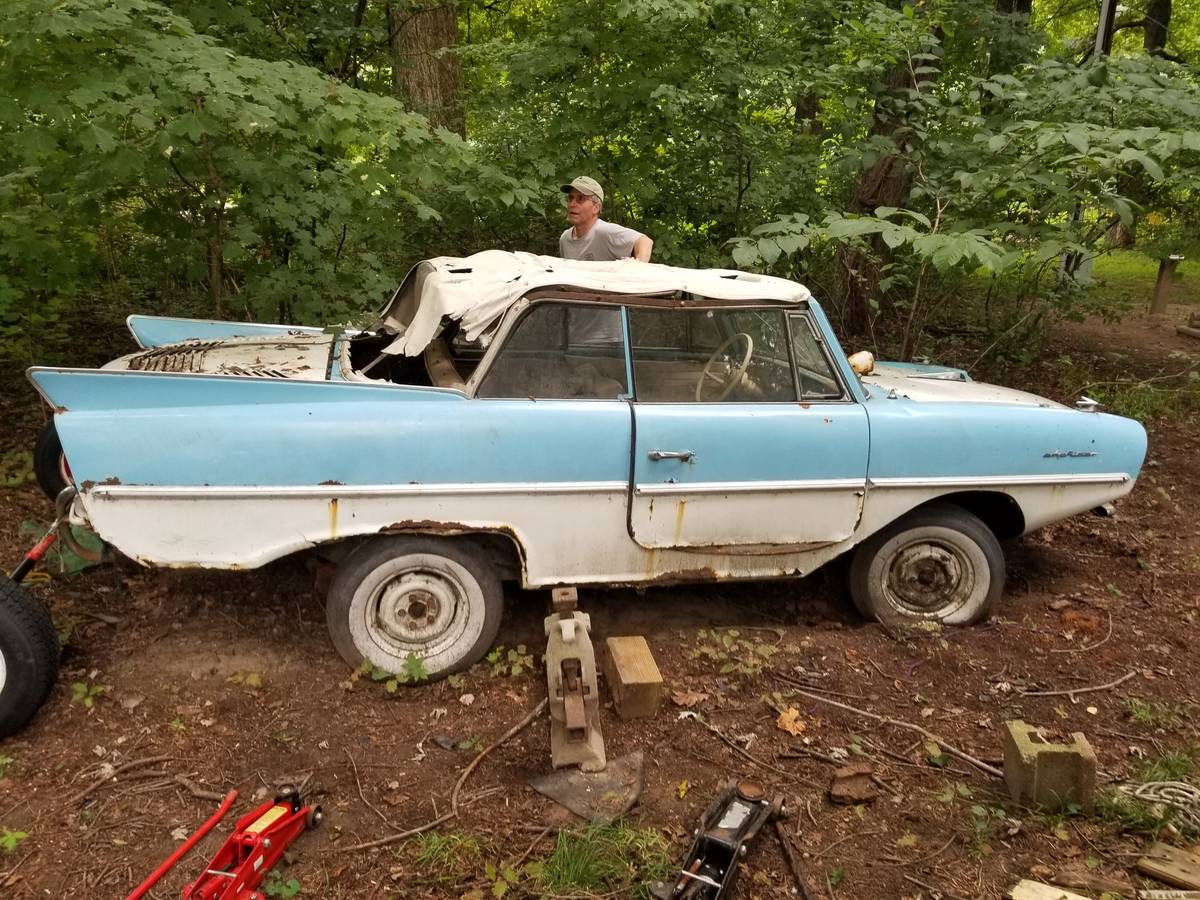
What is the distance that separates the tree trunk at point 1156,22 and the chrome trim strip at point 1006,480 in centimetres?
1286

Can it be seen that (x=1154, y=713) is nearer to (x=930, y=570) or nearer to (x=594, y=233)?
(x=930, y=570)

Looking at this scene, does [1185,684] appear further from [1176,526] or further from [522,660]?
[522,660]

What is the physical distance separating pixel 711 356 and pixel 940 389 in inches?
52.3

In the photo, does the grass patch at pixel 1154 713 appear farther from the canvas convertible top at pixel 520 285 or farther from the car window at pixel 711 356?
→ the canvas convertible top at pixel 520 285

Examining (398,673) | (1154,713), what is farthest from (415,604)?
(1154,713)

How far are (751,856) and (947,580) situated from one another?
6.52 ft

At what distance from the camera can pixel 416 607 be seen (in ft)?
11.5

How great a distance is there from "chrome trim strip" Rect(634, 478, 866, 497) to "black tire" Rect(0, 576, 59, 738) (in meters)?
2.31

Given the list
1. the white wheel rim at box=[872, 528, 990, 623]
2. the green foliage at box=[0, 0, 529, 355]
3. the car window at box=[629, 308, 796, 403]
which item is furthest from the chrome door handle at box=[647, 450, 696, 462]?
the green foliage at box=[0, 0, 529, 355]

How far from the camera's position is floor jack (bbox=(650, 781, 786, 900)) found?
246 cm

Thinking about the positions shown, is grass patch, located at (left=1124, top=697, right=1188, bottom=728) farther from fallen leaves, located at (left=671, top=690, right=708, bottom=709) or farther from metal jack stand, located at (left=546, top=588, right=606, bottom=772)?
metal jack stand, located at (left=546, top=588, right=606, bottom=772)

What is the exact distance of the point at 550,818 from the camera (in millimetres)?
2844

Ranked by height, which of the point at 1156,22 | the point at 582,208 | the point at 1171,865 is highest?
the point at 1156,22

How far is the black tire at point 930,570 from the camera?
403cm
